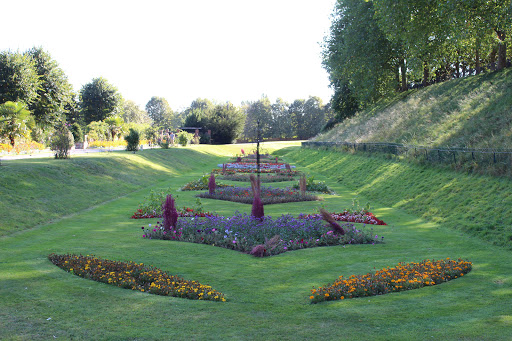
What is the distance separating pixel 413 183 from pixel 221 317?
1220 cm

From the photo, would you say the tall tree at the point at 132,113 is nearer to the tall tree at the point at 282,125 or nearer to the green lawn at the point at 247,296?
the tall tree at the point at 282,125

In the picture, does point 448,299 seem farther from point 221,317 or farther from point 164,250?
point 164,250

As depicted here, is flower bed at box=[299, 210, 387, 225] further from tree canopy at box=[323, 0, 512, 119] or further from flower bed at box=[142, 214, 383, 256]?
tree canopy at box=[323, 0, 512, 119]

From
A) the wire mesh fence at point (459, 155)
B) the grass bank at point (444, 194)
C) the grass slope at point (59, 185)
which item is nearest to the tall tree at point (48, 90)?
the grass slope at point (59, 185)

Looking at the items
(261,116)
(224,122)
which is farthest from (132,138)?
(261,116)

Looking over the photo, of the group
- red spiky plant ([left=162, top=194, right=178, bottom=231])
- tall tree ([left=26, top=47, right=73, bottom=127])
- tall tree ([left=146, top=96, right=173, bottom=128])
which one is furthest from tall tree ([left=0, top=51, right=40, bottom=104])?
tall tree ([left=146, top=96, right=173, bottom=128])

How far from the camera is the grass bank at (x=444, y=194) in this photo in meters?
9.82

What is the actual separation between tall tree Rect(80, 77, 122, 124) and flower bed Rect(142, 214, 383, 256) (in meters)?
57.6

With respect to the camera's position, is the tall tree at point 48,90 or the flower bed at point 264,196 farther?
the tall tree at point 48,90

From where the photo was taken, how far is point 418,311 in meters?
5.28

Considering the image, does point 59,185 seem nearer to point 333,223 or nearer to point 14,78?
point 333,223

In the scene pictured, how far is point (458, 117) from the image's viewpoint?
808 inches

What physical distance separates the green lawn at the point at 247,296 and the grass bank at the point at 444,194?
0.54 meters

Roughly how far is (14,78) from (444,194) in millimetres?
39895
